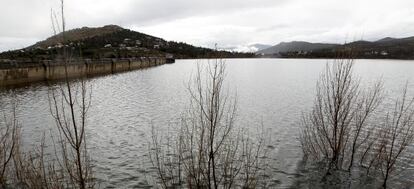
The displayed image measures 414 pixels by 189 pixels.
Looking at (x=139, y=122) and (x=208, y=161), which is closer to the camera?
(x=208, y=161)

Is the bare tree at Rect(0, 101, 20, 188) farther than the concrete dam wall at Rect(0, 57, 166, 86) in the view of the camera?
No

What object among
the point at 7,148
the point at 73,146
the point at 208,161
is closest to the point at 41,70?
the point at 7,148

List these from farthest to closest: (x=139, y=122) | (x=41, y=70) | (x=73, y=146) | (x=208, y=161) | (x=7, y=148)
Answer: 1. (x=41, y=70)
2. (x=139, y=122)
3. (x=7, y=148)
4. (x=208, y=161)
5. (x=73, y=146)

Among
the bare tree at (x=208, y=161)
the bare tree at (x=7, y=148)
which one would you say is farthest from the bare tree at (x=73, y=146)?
the bare tree at (x=208, y=161)

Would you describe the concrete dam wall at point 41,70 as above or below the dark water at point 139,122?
above

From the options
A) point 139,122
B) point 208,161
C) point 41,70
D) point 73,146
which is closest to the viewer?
point 73,146

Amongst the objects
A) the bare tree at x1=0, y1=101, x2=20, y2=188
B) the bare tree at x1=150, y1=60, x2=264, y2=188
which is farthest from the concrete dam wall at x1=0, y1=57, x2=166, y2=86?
the bare tree at x1=150, y1=60, x2=264, y2=188

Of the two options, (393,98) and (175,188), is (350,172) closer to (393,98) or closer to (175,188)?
(175,188)

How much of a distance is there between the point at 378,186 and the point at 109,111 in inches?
856

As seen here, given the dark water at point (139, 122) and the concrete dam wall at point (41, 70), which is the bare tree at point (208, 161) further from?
the concrete dam wall at point (41, 70)

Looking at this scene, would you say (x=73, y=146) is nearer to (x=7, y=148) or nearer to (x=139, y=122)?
(x=7, y=148)

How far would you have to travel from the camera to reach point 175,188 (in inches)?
512

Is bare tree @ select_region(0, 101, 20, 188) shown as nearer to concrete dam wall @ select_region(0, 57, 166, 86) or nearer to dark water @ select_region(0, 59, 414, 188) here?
dark water @ select_region(0, 59, 414, 188)

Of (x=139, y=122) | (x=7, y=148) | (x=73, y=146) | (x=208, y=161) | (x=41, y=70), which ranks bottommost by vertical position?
(x=139, y=122)
